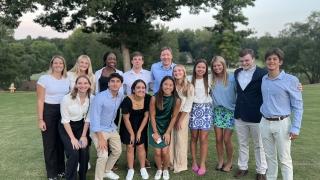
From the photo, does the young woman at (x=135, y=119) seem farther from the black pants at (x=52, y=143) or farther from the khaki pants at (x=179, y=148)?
the black pants at (x=52, y=143)

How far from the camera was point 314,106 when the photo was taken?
16.1m

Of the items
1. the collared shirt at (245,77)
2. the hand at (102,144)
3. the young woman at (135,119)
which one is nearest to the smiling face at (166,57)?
the young woman at (135,119)

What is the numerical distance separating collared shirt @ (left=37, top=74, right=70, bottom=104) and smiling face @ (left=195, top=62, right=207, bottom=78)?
6.56ft

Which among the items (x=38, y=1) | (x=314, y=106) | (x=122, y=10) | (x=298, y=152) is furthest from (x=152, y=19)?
(x=298, y=152)

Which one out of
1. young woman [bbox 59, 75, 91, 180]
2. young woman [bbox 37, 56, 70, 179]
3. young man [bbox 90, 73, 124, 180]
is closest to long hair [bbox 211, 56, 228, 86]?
young man [bbox 90, 73, 124, 180]

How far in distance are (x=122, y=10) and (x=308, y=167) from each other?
20102 mm

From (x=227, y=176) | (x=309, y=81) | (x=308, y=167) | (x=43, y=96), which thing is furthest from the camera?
(x=309, y=81)

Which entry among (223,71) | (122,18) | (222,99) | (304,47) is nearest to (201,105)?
(222,99)

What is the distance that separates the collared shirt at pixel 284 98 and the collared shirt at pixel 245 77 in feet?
2.23

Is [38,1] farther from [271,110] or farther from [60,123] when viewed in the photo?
[271,110]

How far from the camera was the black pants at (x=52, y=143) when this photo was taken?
5832 mm

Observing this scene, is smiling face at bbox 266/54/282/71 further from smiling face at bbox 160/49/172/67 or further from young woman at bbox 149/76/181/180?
smiling face at bbox 160/49/172/67

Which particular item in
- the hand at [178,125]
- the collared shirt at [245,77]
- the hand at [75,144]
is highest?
the collared shirt at [245,77]

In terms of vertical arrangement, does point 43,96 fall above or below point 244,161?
above
